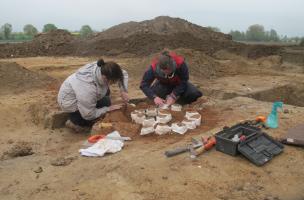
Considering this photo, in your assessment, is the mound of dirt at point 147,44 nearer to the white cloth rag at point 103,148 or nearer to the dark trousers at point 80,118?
the dark trousers at point 80,118

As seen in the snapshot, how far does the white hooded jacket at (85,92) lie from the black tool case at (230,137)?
1702 millimetres

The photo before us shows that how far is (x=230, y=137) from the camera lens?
13.6ft

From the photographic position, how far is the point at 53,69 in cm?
1181

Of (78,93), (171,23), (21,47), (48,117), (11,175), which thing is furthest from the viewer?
(171,23)

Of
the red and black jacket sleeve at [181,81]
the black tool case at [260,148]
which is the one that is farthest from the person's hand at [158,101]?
the black tool case at [260,148]

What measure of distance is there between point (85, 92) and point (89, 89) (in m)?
0.06

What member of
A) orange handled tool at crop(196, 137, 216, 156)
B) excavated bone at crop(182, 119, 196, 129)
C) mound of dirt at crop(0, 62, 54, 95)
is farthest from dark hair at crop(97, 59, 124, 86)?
mound of dirt at crop(0, 62, 54, 95)

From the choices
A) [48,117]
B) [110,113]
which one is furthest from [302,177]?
[48,117]

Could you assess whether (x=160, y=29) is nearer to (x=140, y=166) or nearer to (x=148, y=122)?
(x=148, y=122)

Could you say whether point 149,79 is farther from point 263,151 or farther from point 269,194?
point 269,194

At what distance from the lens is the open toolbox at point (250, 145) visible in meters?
3.87

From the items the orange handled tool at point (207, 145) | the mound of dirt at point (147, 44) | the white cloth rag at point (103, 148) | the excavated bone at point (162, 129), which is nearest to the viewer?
the orange handled tool at point (207, 145)

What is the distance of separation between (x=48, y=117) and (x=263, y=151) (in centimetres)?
330

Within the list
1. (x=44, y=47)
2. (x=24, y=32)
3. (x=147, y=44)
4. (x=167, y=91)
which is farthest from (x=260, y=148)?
(x=24, y=32)
